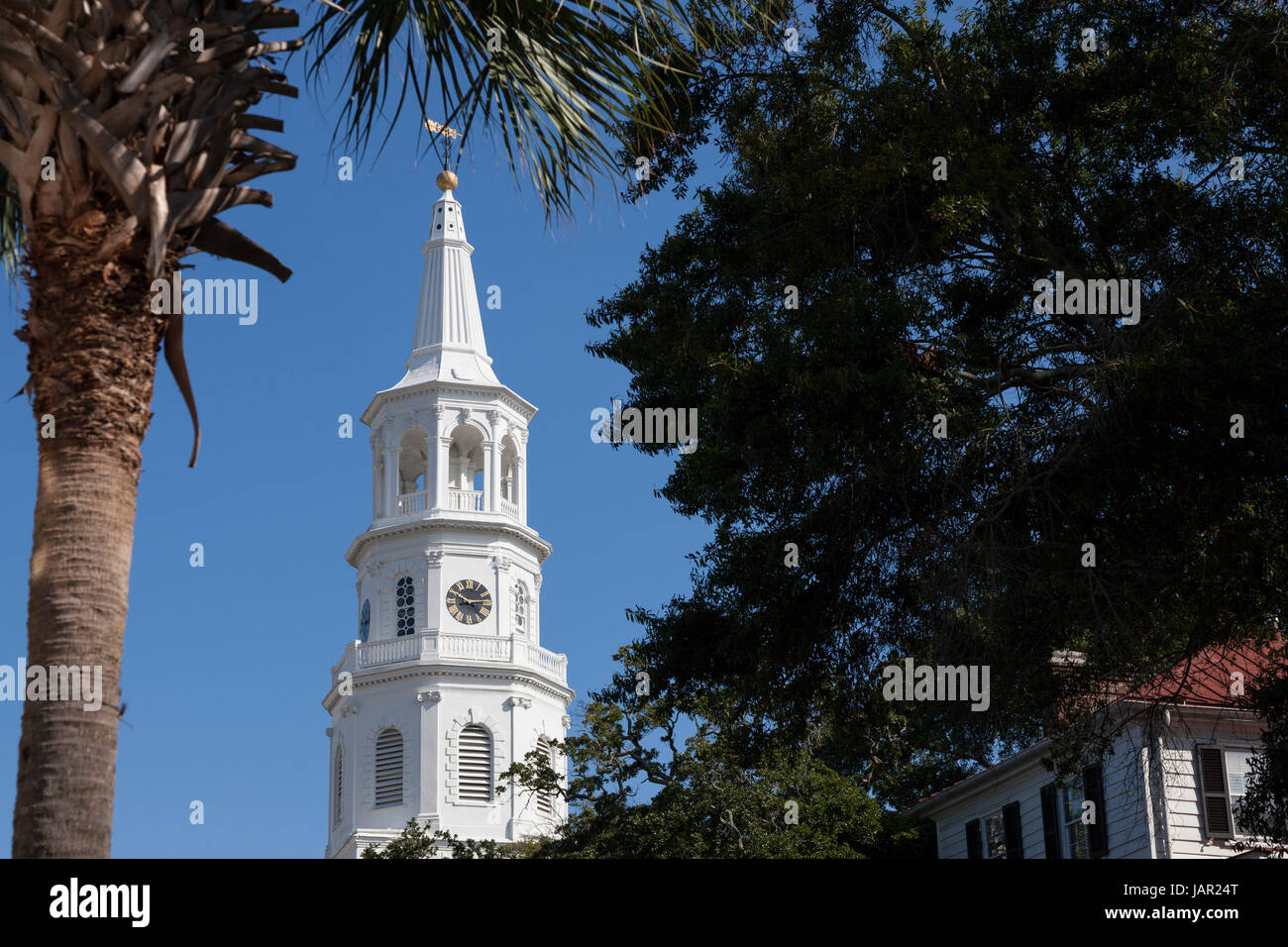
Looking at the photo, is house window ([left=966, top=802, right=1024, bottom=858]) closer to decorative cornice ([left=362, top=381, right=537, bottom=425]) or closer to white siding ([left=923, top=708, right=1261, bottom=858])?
white siding ([left=923, top=708, right=1261, bottom=858])

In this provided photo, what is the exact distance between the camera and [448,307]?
8962 centimetres

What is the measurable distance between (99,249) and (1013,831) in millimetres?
32100

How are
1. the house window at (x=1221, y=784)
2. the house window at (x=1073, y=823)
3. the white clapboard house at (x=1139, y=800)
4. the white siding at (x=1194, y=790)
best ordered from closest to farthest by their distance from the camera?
the white clapboard house at (x=1139, y=800) < the white siding at (x=1194, y=790) < the house window at (x=1221, y=784) < the house window at (x=1073, y=823)

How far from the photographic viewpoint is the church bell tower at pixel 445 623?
263 feet

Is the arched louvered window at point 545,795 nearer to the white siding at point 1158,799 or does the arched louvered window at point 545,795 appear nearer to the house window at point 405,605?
the house window at point 405,605

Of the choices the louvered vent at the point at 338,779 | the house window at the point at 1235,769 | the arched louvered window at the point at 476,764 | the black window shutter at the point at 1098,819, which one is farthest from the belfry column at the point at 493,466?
the house window at the point at 1235,769

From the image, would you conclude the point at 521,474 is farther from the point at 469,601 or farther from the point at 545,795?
the point at 545,795

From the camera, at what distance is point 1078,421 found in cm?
1684

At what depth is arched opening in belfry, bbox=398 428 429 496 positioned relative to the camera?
8675 cm

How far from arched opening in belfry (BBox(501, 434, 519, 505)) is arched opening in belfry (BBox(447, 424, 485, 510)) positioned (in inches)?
47.3

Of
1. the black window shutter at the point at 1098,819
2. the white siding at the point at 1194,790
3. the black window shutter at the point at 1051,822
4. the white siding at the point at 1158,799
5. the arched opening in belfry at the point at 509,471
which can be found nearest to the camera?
the white siding at the point at 1158,799

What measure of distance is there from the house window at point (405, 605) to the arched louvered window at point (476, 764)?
6066 millimetres

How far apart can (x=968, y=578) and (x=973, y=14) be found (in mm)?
7208
